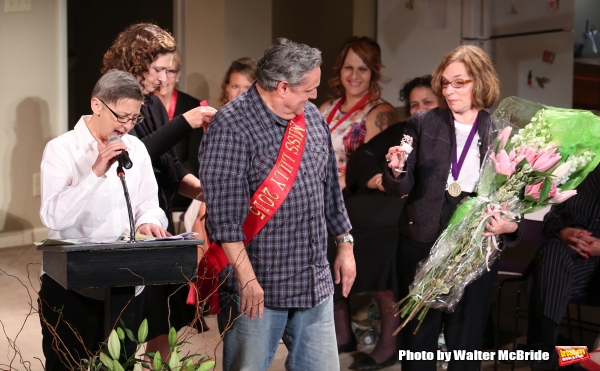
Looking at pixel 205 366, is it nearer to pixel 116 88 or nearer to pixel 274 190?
pixel 274 190

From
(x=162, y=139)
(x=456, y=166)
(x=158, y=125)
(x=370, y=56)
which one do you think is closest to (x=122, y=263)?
(x=162, y=139)

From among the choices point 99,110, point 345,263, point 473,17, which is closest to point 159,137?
point 99,110

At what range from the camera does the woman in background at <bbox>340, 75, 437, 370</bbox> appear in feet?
12.7

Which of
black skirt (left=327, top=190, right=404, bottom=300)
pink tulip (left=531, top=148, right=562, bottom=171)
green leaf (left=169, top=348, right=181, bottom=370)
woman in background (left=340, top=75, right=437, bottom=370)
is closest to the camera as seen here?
green leaf (left=169, top=348, right=181, bottom=370)

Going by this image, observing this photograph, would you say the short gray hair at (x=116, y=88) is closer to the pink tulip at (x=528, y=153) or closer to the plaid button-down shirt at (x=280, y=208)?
the plaid button-down shirt at (x=280, y=208)

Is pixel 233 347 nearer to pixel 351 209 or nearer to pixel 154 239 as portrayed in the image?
pixel 154 239

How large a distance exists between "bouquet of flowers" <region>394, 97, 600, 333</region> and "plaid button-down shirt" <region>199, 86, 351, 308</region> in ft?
1.72

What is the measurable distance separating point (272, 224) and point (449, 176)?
855 millimetres

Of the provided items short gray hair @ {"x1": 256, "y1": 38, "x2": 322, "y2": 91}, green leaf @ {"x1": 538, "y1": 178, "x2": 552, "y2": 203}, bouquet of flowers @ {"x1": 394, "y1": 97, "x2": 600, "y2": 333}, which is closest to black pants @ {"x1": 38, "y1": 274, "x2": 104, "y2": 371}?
short gray hair @ {"x1": 256, "y1": 38, "x2": 322, "y2": 91}

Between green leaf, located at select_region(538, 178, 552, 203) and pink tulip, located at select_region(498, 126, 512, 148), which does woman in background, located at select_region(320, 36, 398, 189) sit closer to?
pink tulip, located at select_region(498, 126, 512, 148)

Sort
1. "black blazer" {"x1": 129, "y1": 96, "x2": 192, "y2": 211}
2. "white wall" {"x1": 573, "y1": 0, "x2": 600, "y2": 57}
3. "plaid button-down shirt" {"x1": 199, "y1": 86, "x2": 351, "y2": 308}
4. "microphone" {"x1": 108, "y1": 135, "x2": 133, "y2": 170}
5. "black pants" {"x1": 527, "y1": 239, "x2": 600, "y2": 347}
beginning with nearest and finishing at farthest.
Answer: "microphone" {"x1": 108, "y1": 135, "x2": 133, "y2": 170}, "plaid button-down shirt" {"x1": 199, "y1": 86, "x2": 351, "y2": 308}, "black blazer" {"x1": 129, "y1": 96, "x2": 192, "y2": 211}, "black pants" {"x1": 527, "y1": 239, "x2": 600, "y2": 347}, "white wall" {"x1": 573, "y1": 0, "x2": 600, "y2": 57}

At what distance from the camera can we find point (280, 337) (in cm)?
248

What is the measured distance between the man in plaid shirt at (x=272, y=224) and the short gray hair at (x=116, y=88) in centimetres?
26

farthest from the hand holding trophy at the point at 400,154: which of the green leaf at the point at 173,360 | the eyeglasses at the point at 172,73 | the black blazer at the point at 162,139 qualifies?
the eyeglasses at the point at 172,73
